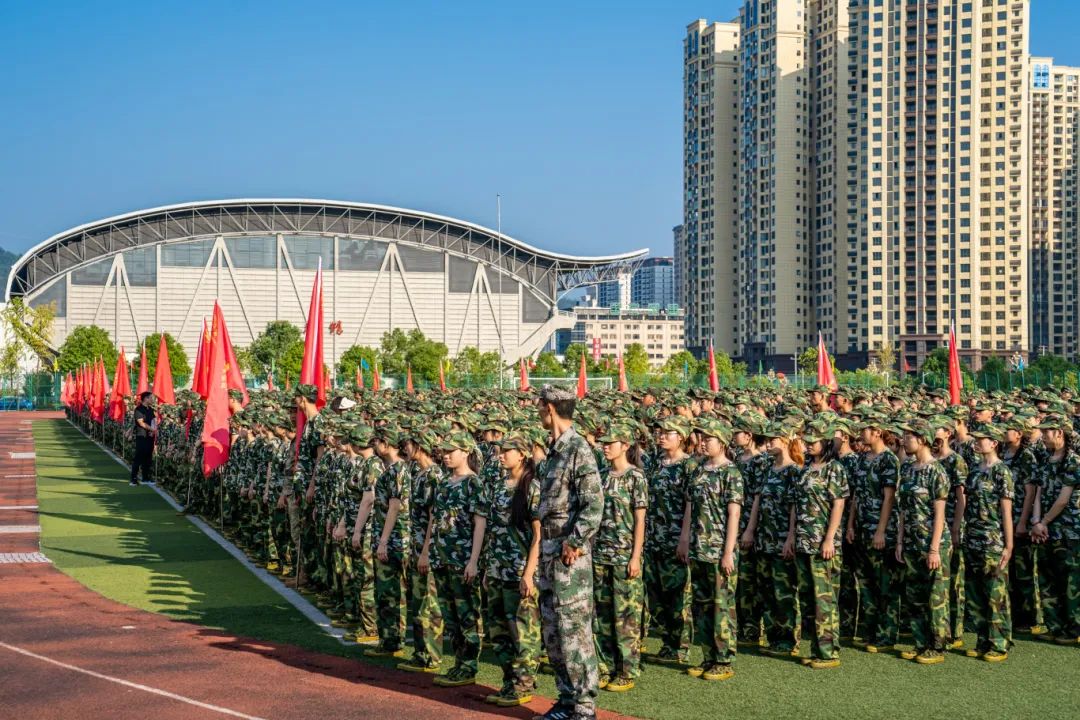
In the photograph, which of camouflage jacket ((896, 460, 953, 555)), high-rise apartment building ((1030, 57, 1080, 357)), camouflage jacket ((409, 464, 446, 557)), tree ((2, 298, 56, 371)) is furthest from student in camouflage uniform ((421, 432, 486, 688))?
high-rise apartment building ((1030, 57, 1080, 357))

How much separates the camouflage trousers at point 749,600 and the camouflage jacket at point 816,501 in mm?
587

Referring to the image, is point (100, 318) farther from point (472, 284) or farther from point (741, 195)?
point (741, 195)

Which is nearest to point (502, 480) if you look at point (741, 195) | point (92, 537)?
point (92, 537)

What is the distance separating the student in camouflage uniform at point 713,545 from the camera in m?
7.84

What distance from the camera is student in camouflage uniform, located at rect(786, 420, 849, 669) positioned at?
810 centimetres

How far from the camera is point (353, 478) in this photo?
9.25 m

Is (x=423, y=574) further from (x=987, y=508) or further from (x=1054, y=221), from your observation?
(x=1054, y=221)

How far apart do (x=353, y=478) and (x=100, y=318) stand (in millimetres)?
95582

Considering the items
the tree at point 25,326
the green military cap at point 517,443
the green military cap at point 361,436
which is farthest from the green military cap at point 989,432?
the tree at point 25,326

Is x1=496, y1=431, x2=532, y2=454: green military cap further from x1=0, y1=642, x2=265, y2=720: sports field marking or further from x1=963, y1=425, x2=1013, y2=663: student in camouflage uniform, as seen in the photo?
x1=963, y1=425, x2=1013, y2=663: student in camouflage uniform

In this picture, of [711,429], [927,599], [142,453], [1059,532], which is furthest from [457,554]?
[142,453]

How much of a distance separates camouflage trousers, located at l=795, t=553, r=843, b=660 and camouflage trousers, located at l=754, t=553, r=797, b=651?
11cm

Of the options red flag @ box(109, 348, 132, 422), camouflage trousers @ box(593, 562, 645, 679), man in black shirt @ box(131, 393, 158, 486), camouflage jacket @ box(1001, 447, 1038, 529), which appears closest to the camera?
camouflage trousers @ box(593, 562, 645, 679)

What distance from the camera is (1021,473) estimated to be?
912 centimetres
